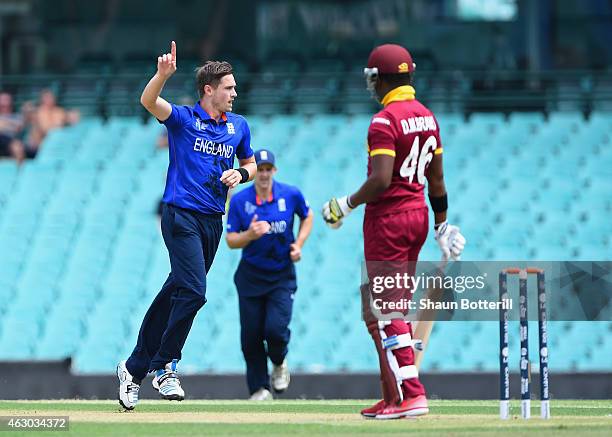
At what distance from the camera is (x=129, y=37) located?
914 inches

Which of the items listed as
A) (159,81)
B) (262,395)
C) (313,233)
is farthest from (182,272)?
(313,233)

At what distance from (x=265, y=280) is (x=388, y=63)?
4.12 m

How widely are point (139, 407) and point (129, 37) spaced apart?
1378cm

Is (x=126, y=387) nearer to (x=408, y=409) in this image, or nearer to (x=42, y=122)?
(x=408, y=409)

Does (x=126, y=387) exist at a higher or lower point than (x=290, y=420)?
higher

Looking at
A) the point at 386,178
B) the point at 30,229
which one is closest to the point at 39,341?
the point at 30,229

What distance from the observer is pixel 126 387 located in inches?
372

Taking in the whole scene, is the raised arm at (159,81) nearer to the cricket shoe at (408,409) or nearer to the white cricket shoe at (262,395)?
the cricket shoe at (408,409)

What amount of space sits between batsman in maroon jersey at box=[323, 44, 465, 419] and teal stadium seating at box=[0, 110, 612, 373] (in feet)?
19.1

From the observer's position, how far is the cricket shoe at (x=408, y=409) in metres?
8.68

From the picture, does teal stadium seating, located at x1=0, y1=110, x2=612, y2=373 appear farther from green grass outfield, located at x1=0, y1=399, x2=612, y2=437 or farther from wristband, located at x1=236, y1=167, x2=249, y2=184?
wristband, located at x1=236, y1=167, x2=249, y2=184

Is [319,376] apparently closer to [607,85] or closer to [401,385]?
[401,385]

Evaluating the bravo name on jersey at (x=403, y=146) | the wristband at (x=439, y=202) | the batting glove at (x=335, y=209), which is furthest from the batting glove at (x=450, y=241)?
the batting glove at (x=335, y=209)

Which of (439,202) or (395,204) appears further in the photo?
(439,202)
